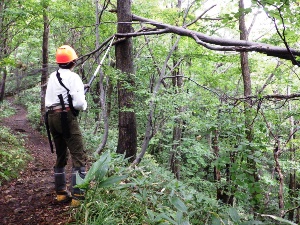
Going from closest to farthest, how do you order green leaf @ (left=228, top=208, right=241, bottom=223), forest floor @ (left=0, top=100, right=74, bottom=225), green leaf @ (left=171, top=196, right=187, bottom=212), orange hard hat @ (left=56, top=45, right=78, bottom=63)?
green leaf @ (left=228, top=208, right=241, bottom=223)
green leaf @ (left=171, top=196, right=187, bottom=212)
forest floor @ (left=0, top=100, right=74, bottom=225)
orange hard hat @ (left=56, top=45, right=78, bottom=63)

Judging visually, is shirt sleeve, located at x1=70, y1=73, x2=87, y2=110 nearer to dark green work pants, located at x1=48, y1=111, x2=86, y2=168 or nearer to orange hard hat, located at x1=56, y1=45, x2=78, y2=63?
dark green work pants, located at x1=48, y1=111, x2=86, y2=168

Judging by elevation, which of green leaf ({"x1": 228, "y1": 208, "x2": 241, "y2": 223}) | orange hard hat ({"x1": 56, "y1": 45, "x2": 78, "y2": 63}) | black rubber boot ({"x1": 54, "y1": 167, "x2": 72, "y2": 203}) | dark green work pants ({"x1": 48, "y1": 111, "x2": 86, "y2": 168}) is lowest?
black rubber boot ({"x1": 54, "y1": 167, "x2": 72, "y2": 203})

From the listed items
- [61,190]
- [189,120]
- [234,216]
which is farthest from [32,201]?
[189,120]

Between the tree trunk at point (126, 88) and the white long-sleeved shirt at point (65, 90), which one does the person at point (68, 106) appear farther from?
the tree trunk at point (126, 88)

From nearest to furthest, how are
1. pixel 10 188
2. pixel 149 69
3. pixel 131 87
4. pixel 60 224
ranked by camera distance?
pixel 60 224 → pixel 10 188 → pixel 131 87 → pixel 149 69

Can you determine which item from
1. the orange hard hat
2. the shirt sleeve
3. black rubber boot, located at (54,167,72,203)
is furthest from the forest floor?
the orange hard hat

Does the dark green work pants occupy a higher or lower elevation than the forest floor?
higher

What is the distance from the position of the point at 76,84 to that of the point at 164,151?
11.4m

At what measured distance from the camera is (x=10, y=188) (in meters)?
4.96

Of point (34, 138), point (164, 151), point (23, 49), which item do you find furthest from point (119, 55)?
point (23, 49)

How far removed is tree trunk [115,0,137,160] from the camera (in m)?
5.83

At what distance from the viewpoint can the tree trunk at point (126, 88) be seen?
5.83 m

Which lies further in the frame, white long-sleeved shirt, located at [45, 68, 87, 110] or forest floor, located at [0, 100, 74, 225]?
white long-sleeved shirt, located at [45, 68, 87, 110]

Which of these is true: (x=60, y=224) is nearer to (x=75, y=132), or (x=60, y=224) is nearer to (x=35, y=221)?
(x=35, y=221)
